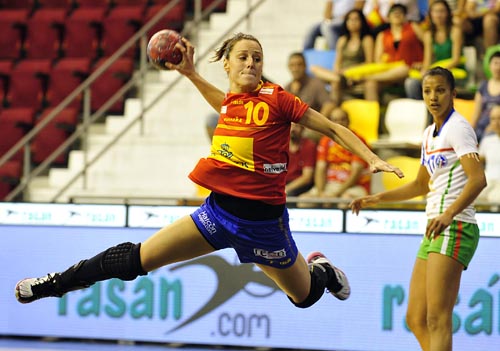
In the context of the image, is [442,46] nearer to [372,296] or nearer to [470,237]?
[372,296]

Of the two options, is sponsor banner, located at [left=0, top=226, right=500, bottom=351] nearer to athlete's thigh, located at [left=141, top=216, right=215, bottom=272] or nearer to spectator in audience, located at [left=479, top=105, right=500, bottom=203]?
spectator in audience, located at [left=479, top=105, right=500, bottom=203]

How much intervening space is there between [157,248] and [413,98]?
558cm

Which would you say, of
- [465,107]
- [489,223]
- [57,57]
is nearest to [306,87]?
[465,107]

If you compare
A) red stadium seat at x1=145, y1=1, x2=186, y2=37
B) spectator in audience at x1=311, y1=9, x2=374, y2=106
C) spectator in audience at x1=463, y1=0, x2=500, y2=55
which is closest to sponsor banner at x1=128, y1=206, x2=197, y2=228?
spectator in audience at x1=311, y1=9, x2=374, y2=106

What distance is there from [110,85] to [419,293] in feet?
24.6

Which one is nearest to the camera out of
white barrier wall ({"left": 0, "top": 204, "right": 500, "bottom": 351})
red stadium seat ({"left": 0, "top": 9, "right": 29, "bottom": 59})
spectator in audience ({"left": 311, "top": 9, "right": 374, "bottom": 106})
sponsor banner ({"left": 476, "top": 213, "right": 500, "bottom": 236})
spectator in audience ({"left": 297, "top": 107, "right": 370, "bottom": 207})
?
sponsor banner ({"left": 476, "top": 213, "right": 500, "bottom": 236})

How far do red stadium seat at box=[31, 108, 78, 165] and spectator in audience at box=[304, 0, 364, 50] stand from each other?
294cm

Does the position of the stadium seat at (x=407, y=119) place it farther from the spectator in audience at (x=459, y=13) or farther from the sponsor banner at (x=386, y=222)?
the sponsor banner at (x=386, y=222)

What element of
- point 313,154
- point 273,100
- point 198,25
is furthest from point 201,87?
point 198,25

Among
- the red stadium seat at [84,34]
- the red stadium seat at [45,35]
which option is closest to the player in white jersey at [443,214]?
the red stadium seat at [84,34]

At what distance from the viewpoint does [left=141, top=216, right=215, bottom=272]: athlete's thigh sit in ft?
17.9

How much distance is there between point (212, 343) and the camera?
8.26 m

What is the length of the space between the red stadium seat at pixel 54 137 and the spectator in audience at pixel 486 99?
16.0 ft

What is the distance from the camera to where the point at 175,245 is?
544 cm
